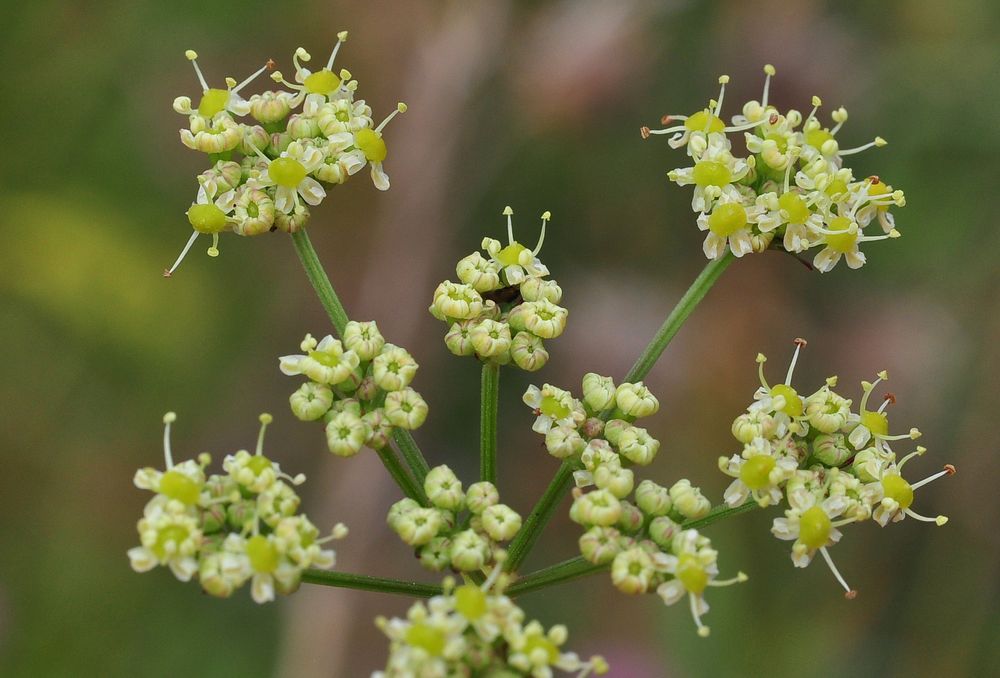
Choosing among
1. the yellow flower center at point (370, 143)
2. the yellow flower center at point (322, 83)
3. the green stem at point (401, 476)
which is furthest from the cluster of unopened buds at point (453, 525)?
the yellow flower center at point (322, 83)

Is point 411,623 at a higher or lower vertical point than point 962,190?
lower

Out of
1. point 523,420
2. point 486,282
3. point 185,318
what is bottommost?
point 486,282

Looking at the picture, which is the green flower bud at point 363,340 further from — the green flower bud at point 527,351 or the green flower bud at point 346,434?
the green flower bud at point 527,351

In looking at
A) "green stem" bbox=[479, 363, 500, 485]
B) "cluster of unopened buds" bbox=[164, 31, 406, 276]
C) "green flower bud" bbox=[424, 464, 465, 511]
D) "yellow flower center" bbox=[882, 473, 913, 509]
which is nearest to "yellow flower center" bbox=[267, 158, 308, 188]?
"cluster of unopened buds" bbox=[164, 31, 406, 276]

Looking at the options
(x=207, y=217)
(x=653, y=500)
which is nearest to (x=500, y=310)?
(x=653, y=500)

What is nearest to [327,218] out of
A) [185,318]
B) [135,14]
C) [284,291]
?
[284,291]

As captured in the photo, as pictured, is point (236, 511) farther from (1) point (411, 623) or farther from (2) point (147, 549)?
→ (1) point (411, 623)
